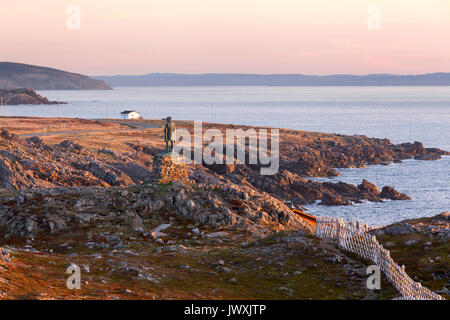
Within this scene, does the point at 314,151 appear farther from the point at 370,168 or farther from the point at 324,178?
the point at 324,178

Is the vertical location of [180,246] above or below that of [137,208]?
below

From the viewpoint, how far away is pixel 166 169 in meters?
33.3

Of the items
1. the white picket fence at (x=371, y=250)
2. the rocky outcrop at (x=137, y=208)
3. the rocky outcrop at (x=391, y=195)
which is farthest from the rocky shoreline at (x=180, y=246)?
the rocky outcrop at (x=391, y=195)

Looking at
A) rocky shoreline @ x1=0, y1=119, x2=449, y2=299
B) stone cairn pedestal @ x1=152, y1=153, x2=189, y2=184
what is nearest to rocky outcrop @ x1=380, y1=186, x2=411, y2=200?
rocky shoreline @ x1=0, y1=119, x2=449, y2=299

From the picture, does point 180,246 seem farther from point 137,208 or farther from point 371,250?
point 371,250

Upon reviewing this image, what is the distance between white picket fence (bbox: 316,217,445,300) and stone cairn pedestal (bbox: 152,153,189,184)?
12.0 meters

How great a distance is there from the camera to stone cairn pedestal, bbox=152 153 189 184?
1304 inches

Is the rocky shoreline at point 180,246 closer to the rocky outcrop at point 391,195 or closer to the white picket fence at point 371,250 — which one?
the white picket fence at point 371,250

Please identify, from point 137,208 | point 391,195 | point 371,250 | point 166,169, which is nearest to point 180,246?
point 137,208

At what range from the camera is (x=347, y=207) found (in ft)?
236

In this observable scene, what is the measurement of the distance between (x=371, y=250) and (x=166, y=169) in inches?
639

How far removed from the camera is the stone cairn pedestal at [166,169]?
33.1 m

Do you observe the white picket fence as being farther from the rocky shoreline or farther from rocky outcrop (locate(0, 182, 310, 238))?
rocky outcrop (locate(0, 182, 310, 238))
